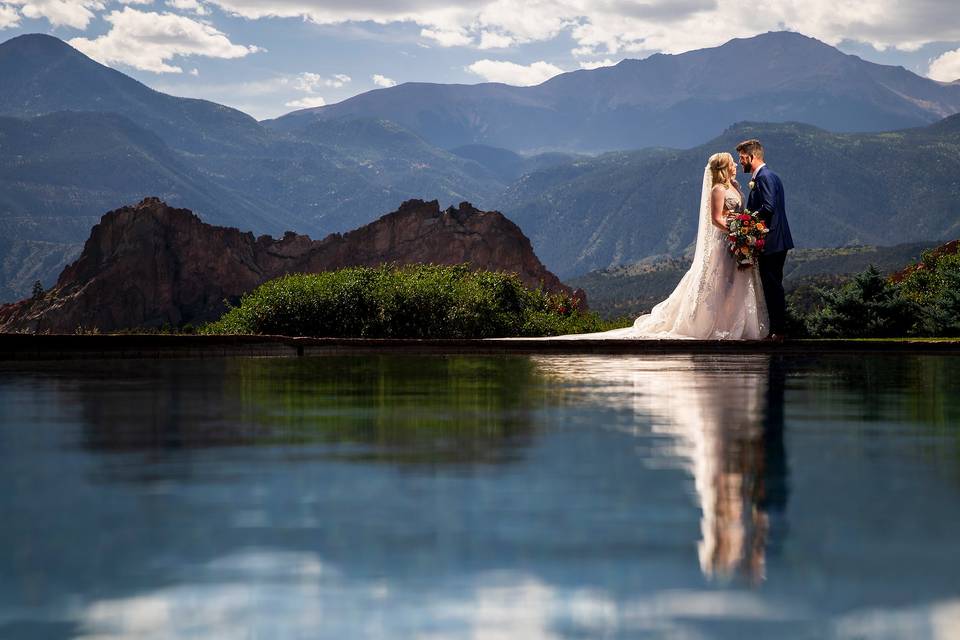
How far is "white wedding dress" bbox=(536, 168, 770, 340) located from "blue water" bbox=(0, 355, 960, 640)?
398 inches

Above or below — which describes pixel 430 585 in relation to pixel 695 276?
below

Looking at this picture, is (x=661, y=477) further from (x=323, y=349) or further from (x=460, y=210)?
(x=460, y=210)

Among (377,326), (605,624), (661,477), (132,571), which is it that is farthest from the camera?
(377,326)

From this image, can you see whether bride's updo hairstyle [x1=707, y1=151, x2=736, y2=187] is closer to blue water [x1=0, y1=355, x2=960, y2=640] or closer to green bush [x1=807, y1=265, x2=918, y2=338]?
green bush [x1=807, y1=265, x2=918, y2=338]

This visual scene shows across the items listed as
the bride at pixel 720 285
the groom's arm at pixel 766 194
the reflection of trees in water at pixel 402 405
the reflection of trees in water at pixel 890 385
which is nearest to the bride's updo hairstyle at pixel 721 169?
the bride at pixel 720 285

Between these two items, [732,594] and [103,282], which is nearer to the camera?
[732,594]

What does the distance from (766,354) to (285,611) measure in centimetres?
1752

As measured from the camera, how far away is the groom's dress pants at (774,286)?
826 inches

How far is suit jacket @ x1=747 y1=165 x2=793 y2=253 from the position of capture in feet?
67.5

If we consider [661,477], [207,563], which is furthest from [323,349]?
[207,563]

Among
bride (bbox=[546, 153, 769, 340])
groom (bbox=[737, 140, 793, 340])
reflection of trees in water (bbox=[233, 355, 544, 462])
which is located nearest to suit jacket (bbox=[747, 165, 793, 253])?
groom (bbox=[737, 140, 793, 340])

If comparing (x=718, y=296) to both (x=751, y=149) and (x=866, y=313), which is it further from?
(x=866, y=313)

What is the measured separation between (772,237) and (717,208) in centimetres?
113

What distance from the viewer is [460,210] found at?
48625mm
